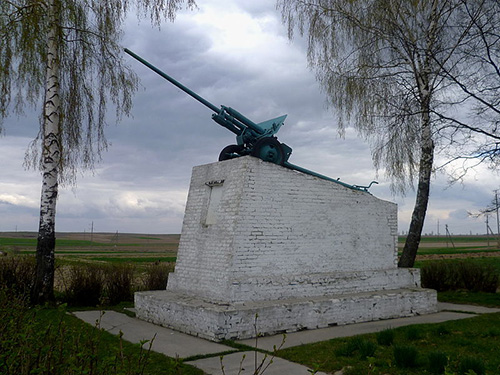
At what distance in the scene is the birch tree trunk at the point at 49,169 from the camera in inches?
387

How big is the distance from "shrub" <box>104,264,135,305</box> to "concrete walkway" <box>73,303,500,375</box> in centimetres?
157

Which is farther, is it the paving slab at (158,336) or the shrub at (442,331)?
the shrub at (442,331)

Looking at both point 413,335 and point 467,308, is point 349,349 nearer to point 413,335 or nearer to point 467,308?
point 413,335

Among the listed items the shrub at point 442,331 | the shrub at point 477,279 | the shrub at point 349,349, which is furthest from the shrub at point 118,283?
the shrub at point 477,279

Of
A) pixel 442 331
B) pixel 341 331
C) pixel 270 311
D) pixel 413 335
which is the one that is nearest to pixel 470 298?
pixel 442 331

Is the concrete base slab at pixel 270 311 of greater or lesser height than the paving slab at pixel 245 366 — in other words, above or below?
above

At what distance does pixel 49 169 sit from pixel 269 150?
498 centimetres

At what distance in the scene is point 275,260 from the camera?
8078 millimetres

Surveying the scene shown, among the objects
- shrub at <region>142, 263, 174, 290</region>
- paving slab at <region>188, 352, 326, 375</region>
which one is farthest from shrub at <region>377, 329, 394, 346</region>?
shrub at <region>142, 263, 174, 290</region>

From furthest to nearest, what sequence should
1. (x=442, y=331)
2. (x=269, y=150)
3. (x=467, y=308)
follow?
(x=467, y=308)
(x=269, y=150)
(x=442, y=331)

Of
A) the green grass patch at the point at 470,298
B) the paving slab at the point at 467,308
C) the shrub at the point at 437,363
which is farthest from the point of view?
the green grass patch at the point at 470,298

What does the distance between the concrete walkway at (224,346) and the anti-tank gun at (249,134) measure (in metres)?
3.19

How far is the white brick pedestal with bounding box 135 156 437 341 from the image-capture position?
7.44 metres

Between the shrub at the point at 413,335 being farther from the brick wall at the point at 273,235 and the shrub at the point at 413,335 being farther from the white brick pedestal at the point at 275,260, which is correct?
the brick wall at the point at 273,235
